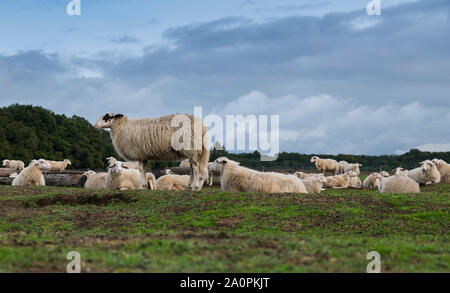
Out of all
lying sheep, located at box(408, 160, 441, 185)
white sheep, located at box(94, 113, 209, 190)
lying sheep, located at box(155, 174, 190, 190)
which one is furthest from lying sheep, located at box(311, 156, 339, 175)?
white sheep, located at box(94, 113, 209, 190)

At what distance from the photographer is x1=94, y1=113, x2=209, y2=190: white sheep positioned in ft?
64.1

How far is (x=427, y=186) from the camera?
29.7 metres

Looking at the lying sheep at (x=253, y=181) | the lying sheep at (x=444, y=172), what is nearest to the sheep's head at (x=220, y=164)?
the lying sheep at (x=253, y=181)

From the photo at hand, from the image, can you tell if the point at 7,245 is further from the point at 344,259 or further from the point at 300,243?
the point at 344,259

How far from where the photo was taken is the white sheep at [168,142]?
1953cm

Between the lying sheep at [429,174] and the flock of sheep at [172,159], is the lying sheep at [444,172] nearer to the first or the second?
the lying sheep at [429,174]

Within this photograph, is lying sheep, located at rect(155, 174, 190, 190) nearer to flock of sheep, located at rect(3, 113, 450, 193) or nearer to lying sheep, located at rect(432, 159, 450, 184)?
flock of sheep, located at rect(3, 113, 450, 193)

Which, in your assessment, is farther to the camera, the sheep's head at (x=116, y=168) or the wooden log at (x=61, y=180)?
the wooden log at (x=61, y=180)

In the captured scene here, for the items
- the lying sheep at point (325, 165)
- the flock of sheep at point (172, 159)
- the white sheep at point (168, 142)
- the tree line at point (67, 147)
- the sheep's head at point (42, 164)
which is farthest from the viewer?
the tree line at point (67, 147)

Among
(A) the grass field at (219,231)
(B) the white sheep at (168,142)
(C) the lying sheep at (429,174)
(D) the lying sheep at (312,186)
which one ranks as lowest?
(A) the grass field at (219,231)

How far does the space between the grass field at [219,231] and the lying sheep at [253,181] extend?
6.19 feet

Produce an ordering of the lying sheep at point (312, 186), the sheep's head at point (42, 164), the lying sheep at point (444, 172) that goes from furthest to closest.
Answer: the lying sheep at point (444, 172) < the sheep's head at point (42, 164) < the lying sheep at point (312, 186)

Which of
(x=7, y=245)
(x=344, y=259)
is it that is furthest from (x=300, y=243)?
(x=7, y=245)
